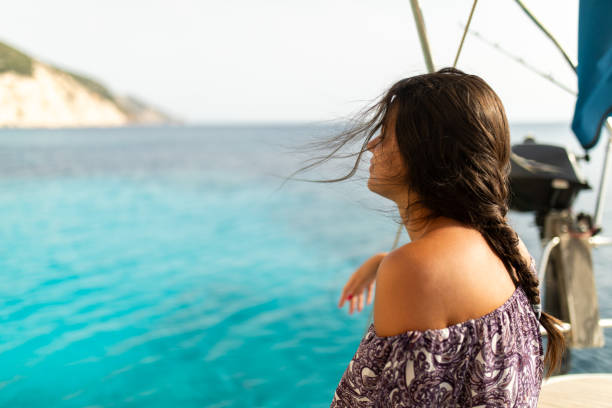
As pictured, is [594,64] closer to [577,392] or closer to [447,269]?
[577,392]

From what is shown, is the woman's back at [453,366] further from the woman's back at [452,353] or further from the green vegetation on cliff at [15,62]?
the green vegetation on cliff at [15,62]

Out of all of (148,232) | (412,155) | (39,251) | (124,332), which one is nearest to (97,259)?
(39,251)

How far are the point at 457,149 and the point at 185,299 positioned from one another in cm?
471

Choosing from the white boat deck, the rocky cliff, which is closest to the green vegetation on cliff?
the rocky cliff

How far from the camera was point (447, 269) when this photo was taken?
793 millimetres

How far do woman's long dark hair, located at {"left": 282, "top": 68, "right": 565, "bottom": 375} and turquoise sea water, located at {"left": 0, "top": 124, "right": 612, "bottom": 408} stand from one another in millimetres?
207

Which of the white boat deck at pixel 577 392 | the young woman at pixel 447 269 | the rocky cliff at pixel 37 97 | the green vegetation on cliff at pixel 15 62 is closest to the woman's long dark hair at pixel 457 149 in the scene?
the young woman at pixel 447 269

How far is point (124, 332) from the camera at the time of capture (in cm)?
433

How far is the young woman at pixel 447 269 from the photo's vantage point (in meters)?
0.81

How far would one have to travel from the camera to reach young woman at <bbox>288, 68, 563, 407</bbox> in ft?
2.65

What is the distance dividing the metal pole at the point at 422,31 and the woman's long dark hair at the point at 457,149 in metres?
0.62

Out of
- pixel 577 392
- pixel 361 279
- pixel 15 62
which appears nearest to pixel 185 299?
pixel 361 279

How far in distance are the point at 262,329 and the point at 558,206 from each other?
8.83 ft

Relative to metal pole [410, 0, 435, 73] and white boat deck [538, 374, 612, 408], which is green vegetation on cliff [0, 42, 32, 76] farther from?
white boat deck [538, 374, 612, 408]
